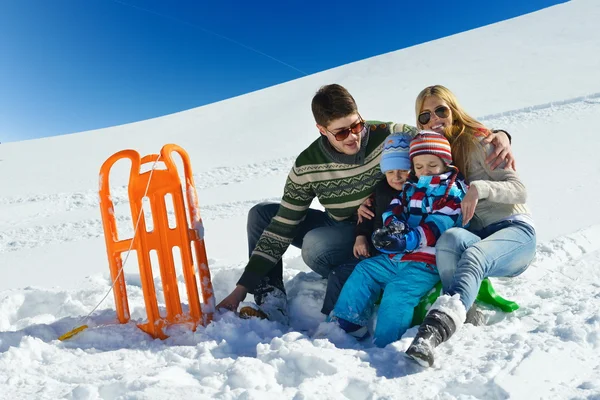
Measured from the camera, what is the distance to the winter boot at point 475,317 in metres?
2.44

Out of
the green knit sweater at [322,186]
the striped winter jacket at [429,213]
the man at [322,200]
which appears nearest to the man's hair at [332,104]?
Result: the man at [322,200]

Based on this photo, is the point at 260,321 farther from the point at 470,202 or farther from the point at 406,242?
the point at 470,202

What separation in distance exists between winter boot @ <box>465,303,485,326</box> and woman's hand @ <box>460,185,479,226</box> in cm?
41

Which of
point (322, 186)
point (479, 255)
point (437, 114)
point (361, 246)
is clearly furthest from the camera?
point (322, 186)

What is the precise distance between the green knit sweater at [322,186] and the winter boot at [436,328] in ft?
3.16

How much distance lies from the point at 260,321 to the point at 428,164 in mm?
1123

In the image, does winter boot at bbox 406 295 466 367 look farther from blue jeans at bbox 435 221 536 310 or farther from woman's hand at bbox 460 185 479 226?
woman's hand at bbox 460 185 479 226

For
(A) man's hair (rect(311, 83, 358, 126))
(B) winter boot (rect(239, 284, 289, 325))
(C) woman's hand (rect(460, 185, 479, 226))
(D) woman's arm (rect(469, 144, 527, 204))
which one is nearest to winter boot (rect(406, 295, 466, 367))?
(C) woman's hand (rect(460, 185, 479, 226))

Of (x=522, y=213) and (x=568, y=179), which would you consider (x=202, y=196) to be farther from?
(x=522, y=213)

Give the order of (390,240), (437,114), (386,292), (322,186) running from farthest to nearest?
1. (322,186)
2. (437,114)
3. (386,292)
4. (390,240)

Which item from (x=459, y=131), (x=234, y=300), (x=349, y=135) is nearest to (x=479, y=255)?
(x=459, y=131)

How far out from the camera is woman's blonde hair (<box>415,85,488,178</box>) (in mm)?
2789

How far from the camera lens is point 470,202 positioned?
241 centimetres

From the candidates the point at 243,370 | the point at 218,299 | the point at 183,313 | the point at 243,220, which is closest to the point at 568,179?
the point at 243,220
